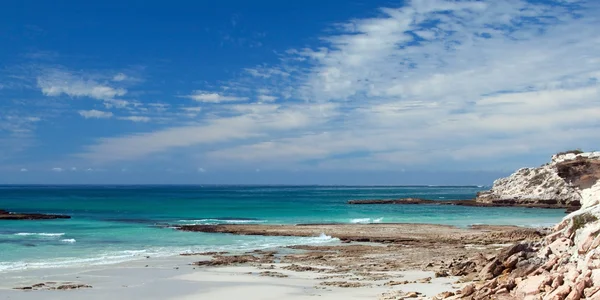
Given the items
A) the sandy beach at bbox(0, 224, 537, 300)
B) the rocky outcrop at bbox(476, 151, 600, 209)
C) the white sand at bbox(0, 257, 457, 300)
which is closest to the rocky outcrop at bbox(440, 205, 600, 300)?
the sandy beach at bbox(0, 224, 537, 300)

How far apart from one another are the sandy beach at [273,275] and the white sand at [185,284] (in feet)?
0.11

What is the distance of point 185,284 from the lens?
21.6 meters

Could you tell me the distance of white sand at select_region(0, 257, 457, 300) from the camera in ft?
62.2

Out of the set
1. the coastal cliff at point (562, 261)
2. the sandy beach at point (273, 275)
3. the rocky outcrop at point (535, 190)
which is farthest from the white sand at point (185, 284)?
the rocky outcrop at point (535, 190)

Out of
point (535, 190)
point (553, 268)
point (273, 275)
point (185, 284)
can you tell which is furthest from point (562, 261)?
point (535, 190)

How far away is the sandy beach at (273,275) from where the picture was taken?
19.3 metres

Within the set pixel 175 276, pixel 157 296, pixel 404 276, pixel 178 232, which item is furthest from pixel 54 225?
pixel 404 276

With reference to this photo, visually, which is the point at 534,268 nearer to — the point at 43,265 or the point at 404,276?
the point at 404,276

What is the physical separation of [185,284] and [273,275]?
144 inches

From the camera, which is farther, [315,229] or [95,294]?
[315,229]

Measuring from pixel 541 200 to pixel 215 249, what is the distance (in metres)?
70.6

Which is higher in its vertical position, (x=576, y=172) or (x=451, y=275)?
(x=576, y=172)

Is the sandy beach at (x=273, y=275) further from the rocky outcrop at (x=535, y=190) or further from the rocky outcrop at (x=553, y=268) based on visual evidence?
the rocky outcrop at (x=535, y=190)

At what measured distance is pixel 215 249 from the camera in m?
32.8
